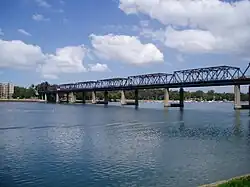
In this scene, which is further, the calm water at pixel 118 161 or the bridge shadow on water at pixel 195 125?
the bridge shadow on water at pixel 195 125

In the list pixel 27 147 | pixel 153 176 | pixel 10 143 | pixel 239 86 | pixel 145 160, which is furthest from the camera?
pixel 239 86

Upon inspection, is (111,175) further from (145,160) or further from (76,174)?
(145,160)

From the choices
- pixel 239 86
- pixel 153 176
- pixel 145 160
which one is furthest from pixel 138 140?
pixel 239 86

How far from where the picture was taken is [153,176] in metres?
25.3

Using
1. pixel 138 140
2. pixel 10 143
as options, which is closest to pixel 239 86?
pixel 138 140

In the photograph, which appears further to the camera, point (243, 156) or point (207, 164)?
point (243, 156)

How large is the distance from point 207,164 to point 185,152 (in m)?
5.90

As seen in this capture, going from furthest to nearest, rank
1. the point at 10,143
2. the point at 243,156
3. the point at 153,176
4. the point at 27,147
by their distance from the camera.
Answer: the point at 10,143 < the point at 27,147 < the point at 243,156 < the point at 153,176

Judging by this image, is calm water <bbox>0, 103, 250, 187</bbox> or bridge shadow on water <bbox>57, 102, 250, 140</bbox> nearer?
calm water <bbox>0, 103, 250, 187</bbox>

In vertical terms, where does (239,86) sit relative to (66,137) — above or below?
above

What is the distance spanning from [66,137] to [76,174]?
2165 centimetres

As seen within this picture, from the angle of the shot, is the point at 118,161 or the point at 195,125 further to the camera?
the point at 195,125

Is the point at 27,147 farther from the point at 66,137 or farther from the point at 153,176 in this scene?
the point at 153,176

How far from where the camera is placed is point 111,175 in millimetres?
25500
